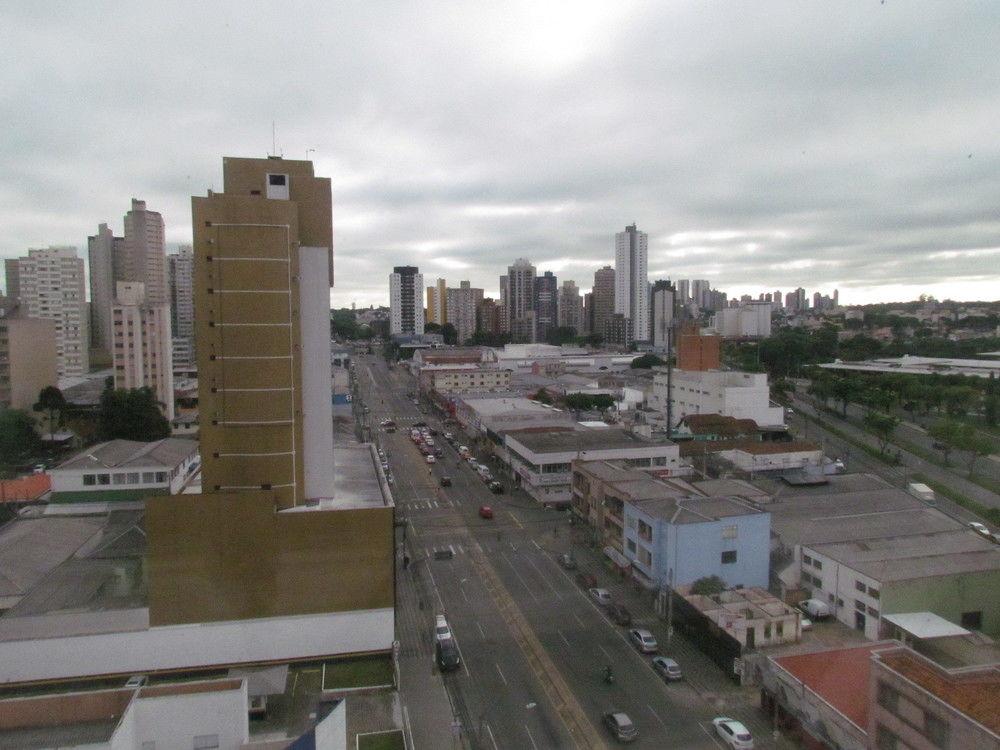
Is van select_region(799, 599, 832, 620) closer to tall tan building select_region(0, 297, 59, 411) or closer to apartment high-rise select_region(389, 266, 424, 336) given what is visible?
tall tan building select_region(0, 297, 59, 411)

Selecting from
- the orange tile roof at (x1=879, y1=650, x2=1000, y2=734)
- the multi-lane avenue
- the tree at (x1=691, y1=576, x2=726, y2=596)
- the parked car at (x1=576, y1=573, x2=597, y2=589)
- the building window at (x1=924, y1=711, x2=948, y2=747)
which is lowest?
the multi-lane avenue

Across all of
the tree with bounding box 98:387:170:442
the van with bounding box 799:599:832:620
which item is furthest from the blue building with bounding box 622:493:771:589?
the tree with bounding box 98:387:170:442

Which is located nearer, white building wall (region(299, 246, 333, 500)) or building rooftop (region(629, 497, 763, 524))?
white building wall (region(299, 246, 333, 500))

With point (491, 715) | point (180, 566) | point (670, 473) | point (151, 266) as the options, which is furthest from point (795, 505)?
point (151, 266)

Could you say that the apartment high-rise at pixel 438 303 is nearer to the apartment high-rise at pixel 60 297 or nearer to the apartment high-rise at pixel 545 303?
the apartment high-rise at pixel 545 303

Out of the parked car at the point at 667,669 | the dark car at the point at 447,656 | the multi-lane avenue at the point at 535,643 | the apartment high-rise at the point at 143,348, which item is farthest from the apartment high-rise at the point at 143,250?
the parked car at the point at 667,669

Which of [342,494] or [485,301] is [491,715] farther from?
[485,301]
